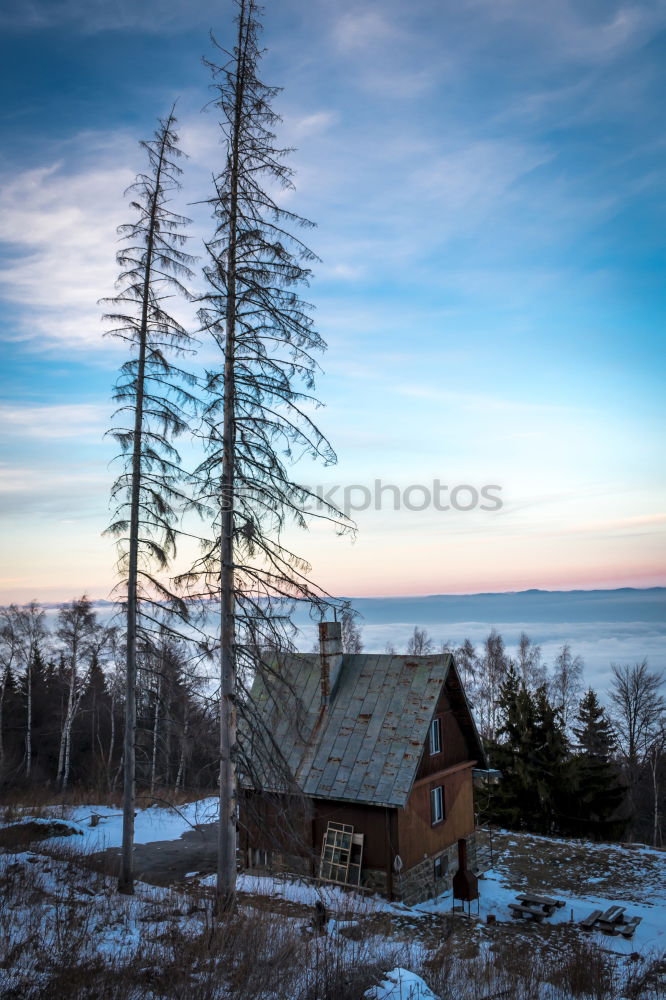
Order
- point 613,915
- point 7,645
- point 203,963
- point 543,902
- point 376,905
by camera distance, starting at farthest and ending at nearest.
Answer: point 7,645
point 543,902
point 376,905
point 613,915
point 203,963

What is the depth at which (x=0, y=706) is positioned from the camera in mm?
34438

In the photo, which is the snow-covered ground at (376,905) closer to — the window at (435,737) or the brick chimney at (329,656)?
the window at (435,737)

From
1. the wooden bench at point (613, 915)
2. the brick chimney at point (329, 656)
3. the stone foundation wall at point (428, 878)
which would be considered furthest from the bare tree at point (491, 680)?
the wooden bench at point (613, 915)

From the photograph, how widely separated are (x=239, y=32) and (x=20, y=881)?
1679 centimetres

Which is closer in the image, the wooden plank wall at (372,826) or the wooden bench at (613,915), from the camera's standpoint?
the wooden bench at (613,915)

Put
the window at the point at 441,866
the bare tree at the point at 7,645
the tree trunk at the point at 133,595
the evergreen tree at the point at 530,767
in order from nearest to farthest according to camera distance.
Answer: the tree trunk at the point at 133,595
the window at the point at 441,866
the evergreen tree at the point at 530,767
the bare tree at the point at 7,645

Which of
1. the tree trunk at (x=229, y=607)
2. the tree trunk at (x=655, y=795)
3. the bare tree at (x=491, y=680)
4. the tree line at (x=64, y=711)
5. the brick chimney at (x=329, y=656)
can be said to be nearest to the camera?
the tree trunk at (x=229, y=607)

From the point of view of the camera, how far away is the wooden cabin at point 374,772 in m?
16.6

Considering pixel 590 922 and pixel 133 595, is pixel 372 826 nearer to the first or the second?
pixel 590 922

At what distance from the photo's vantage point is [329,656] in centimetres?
1986

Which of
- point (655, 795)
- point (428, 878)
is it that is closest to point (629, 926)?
point (428, 878)

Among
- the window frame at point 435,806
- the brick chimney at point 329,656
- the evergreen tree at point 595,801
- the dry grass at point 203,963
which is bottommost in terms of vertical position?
the evergreen tree at point 595,801

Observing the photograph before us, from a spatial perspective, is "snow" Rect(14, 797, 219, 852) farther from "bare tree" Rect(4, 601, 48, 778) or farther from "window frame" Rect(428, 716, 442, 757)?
"bare tree" Rect(4, 601, 48, 778)

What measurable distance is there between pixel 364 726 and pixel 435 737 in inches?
99.8
